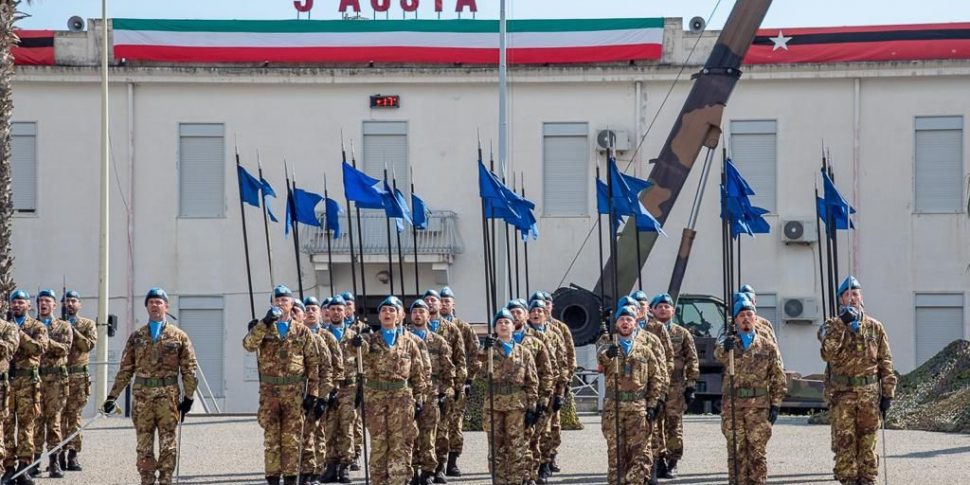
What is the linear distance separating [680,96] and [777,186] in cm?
276

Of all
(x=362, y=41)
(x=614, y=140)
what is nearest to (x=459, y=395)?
(x=614, y=140)

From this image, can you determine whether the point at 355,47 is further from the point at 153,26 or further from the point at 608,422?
the point at 608,422

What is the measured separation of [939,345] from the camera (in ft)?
120

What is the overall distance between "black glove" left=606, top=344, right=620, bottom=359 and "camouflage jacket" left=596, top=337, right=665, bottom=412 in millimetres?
50

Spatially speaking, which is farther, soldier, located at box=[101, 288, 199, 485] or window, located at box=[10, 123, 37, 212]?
window, located at box=[10, 123, 37, 212]

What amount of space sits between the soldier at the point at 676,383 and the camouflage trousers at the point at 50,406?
6.25 metres

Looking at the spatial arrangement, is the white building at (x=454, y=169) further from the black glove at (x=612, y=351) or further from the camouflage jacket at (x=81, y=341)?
the black glove at (x=612, y=351)

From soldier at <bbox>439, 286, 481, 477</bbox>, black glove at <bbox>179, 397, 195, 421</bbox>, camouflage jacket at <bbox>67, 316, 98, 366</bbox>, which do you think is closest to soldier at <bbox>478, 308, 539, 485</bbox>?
soldier at <bbox>439, 286, 481, 477</bbox>

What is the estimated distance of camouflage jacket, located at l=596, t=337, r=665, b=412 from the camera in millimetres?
16266

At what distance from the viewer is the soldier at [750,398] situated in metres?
16.5

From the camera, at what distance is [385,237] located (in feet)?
119

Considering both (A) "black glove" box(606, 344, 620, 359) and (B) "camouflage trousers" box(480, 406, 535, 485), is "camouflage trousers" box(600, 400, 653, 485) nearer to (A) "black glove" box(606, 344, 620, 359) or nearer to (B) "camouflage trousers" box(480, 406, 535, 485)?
(A) "black glove" box(606, 344, 620, 359)

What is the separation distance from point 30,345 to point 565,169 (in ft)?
68.0

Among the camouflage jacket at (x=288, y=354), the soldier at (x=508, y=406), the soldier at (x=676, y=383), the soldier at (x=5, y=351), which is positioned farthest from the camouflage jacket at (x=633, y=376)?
the soldier at (x=5, y=351)
